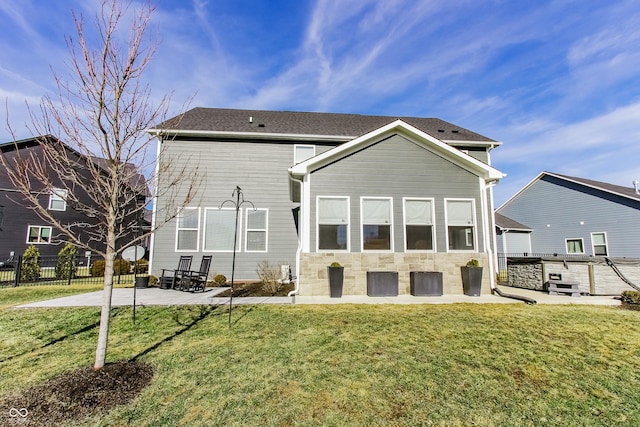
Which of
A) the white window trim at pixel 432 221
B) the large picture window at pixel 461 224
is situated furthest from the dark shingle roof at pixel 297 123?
the large picture window at pixel 461 224

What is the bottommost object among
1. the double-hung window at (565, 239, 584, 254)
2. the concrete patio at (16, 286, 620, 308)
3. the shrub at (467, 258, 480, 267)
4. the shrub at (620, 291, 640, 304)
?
the concrete patio at (16, 286, 620, 308)

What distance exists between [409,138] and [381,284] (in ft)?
16.0

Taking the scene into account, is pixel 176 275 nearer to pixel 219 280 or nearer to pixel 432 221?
pixel 219 280

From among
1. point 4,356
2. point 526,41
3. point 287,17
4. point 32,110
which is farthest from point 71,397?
point 526,41

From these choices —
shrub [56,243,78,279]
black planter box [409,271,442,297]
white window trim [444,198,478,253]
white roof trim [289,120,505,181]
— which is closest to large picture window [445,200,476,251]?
white window trim [444,198,478,253]

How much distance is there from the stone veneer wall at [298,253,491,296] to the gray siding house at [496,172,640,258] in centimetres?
1281

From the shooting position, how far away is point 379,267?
8.80m

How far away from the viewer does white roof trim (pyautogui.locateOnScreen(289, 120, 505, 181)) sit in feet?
29.5

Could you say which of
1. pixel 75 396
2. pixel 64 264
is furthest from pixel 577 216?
pixel 64 264

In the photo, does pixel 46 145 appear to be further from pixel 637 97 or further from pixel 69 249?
pixel 637 97

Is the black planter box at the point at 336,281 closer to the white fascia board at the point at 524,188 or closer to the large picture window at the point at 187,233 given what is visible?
the large picture window at the point at 187,233

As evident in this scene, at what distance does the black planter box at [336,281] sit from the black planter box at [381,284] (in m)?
0.87

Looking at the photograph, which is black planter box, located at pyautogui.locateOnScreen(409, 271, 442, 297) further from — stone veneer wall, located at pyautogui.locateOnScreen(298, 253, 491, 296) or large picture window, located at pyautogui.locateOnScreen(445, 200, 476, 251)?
large picture window, located at pyautogui.locateOnScreen(445, 200, 476, 251)

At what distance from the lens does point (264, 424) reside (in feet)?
8.64
